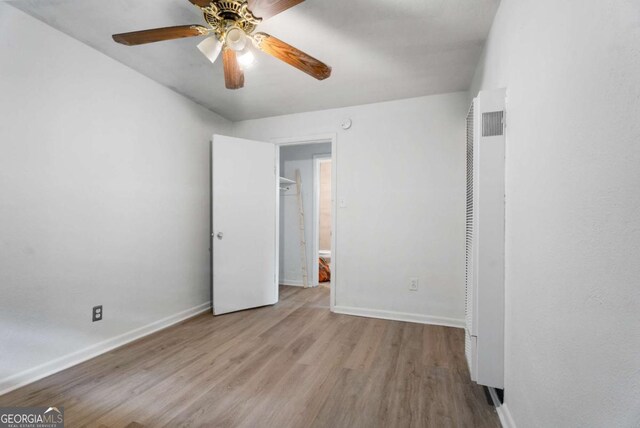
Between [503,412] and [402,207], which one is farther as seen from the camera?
[402,207]

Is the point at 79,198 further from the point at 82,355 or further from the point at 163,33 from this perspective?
the point at 163,33

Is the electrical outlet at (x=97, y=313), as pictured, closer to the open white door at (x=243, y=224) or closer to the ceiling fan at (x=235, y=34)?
the open white door at (x=243, y=224)

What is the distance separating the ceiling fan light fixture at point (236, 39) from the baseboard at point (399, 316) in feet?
8.60

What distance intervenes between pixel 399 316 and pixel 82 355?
269 centimetres

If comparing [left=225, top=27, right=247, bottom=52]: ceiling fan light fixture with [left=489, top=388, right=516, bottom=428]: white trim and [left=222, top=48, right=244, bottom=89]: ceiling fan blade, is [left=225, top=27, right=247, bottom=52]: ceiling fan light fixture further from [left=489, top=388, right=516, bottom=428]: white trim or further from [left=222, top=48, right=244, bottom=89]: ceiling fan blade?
[left=489, top=388, right=516, bottom=428]: white trim

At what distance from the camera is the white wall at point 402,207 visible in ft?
9.23

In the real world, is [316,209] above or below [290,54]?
below

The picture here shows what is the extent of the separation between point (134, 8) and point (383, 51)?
1.63m

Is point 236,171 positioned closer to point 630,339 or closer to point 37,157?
point 37,157

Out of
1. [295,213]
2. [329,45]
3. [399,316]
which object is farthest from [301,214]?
[329,45]

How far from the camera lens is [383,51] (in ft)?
6.91

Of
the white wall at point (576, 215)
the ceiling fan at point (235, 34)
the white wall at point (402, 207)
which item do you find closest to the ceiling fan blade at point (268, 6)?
the ceiling fan at point (235, 34)

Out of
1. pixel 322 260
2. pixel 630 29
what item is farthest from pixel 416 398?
pixel 322 260

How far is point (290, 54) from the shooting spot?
65.2 inches
